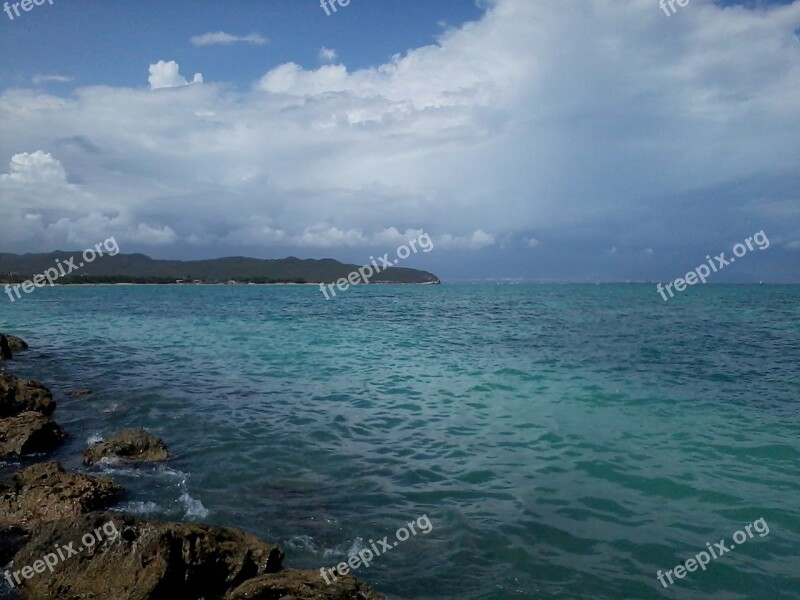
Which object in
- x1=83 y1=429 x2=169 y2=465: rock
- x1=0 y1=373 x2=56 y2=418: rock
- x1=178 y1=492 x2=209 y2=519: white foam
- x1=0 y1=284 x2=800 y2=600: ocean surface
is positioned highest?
x1=0 y1=373 x2=56 y2=418: rock

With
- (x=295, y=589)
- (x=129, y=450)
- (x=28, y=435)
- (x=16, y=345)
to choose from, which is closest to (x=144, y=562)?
(x=295, y=589)

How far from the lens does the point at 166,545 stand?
7590 mm

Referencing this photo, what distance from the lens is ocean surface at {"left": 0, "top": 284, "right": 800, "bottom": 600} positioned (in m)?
9.04

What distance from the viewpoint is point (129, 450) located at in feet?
45.0

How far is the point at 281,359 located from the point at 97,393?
10026 millimetres

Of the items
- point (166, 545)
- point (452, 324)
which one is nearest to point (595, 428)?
point (166, 545)

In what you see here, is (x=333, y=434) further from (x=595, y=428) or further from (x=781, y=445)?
(x=781, y=445)

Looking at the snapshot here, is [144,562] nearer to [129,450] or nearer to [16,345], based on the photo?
[129,450]

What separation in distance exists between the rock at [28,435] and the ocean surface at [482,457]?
0.60 m

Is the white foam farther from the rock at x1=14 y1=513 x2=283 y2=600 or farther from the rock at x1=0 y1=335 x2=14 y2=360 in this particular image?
the rock at x1=0 y1=335 x2=14 y2=360

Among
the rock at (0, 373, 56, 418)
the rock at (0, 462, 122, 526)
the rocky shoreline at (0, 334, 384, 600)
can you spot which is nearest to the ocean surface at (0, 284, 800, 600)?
the rock at (0, 462, 122, 526)

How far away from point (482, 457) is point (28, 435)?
11652mm

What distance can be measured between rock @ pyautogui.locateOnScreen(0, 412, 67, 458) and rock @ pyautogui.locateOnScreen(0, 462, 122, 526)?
4030mm

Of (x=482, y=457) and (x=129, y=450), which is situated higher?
(x=129, y=450)
